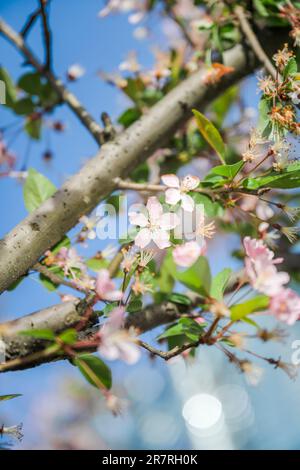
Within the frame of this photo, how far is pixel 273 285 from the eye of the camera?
47 cm

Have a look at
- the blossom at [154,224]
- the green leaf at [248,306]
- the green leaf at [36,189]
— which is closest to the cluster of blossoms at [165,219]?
the blossom at [154,224]

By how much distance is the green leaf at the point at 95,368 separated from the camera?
495 mm

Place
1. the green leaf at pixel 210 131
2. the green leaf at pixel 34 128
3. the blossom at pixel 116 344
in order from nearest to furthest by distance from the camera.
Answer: the blossom at pixel 116 344
the green leaf at pixel 210 131
the green leaf at pixel 34 128

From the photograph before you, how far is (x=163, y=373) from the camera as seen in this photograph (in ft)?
9.44

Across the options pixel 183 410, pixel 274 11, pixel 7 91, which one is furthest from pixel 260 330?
pixel 183 410

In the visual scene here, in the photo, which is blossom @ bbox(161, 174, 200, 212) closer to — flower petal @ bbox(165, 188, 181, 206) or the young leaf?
flower petal @ bbox(165, 188, 181, 206)

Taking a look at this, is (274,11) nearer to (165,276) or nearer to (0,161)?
(165,276)

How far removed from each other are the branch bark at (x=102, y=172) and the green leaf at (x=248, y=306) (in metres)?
0.31

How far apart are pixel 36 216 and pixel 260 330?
36 centimetres

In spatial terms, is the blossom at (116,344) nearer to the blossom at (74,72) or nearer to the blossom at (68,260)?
the blossom at (68,260)

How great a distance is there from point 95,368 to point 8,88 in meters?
0.78

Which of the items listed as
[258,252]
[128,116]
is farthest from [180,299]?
[128,116]

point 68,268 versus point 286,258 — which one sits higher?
point 68,268

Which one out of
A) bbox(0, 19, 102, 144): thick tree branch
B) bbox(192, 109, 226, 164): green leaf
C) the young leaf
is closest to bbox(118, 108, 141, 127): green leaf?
bbox(0, 19, 102, 144): thick tree branch
